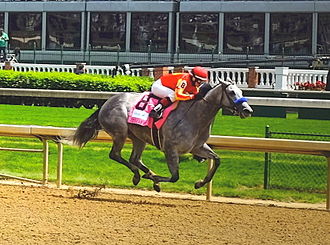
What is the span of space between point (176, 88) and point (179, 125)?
39cm

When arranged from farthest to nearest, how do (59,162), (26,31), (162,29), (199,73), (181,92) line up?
(26,31) → (162,29) → (59,162) → (181,92) → (199,73)

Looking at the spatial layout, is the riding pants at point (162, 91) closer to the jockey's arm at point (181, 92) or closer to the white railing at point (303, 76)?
the jockey's arm at point (181, 92)

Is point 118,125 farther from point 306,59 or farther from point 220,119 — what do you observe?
point 306,59

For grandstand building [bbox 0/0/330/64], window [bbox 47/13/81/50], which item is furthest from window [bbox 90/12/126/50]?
window [bbox 47/13/81/50]

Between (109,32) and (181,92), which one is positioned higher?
(109,32)

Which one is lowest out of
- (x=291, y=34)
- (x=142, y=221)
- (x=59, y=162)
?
(x=142, y=221)

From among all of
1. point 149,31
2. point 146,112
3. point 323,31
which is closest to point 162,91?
point 146,112

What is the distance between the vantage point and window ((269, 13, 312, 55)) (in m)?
37.7

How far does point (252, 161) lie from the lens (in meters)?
12.5

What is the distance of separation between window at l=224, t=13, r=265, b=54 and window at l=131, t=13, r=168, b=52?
9.97ft

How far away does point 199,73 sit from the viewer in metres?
8.57

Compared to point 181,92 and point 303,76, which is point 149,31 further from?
point 181,92

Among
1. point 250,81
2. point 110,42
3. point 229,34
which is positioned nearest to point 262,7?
point 229,34

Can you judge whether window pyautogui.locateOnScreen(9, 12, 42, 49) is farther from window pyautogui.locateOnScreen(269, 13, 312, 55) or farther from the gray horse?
the gray horse
